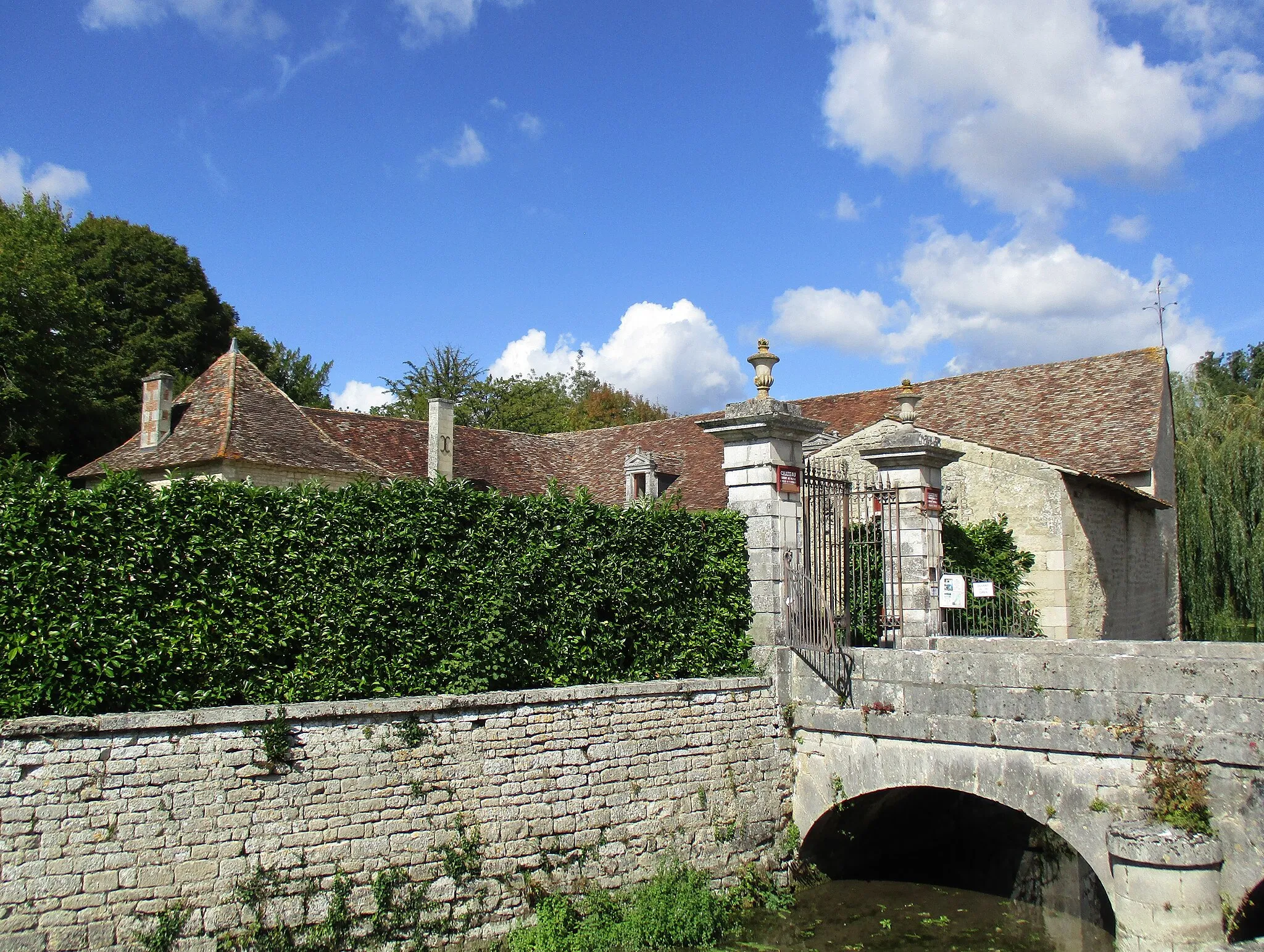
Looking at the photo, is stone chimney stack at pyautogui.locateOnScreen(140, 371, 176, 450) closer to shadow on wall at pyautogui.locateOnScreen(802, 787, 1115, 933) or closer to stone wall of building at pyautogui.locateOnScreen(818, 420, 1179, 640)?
stone wall of building at pyautogui.locateOnScreen(818, 420, 1179, 640)

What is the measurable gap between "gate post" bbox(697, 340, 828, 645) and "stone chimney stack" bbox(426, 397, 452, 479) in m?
12.1

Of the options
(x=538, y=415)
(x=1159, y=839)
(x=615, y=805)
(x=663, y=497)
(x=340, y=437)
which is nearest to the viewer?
(x=1159, y=839)

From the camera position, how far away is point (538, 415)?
123 feet

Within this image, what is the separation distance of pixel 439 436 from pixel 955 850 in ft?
44.6

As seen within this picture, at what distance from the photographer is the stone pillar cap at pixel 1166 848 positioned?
6562mm

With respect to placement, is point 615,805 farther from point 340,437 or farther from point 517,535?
point 340,437

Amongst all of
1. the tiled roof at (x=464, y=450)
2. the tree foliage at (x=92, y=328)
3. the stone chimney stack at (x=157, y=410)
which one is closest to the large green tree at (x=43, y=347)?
the tree foliage at (x=92, y=328)

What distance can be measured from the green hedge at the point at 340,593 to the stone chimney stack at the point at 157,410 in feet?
41.4

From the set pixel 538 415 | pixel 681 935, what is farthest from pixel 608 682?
pixel 538 415

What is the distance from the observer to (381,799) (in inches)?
291

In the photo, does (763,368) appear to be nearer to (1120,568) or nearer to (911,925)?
(911,925)

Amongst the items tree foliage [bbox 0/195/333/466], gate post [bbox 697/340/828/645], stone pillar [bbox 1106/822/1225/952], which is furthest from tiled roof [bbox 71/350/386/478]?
stone pillar [bbox 1106/822/1225/952]

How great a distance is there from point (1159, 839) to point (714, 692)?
3.85 meters

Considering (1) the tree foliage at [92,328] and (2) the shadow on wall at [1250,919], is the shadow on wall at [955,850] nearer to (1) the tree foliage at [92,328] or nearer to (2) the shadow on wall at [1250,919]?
(2) the shadow on wall at [1250,919]
